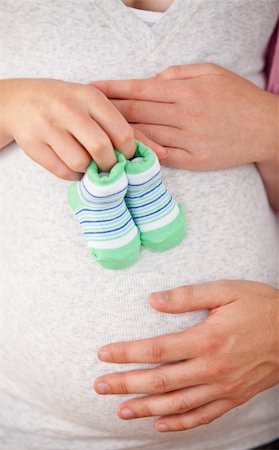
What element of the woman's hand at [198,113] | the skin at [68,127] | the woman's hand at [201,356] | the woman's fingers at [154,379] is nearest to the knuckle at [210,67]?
the woman's hand at [198,113]

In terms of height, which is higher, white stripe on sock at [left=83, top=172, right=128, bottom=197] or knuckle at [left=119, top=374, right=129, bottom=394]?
white stripe on sock at [left=83, top=172, right=128, bottom=197]

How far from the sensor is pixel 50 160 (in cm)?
86

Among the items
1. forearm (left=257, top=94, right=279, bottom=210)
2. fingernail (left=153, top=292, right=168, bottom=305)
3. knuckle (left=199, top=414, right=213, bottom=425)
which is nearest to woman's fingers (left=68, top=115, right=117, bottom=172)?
fingernail (left=153, top=292, right=168, bottom=305)

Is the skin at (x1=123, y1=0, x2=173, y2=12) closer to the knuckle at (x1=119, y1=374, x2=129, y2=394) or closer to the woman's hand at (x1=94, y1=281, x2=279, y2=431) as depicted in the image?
the woman's hand at (x1=94, y1=281, x2=279, y2=431)

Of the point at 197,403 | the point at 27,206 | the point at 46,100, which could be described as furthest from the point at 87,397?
the point at 46,100

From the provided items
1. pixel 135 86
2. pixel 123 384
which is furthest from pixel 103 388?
pixel 135 86

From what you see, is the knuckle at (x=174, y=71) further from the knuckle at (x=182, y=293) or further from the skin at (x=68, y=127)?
the knuckle at (x=182, y=293)

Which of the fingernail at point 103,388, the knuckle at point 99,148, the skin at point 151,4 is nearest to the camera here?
the knuckle at point 99,148

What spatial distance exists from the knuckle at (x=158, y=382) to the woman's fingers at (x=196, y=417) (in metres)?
0.07

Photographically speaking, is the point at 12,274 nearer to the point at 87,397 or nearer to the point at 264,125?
the point at 87,397

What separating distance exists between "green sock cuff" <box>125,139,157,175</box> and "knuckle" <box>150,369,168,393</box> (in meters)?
0.30

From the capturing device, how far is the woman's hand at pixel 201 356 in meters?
0.90

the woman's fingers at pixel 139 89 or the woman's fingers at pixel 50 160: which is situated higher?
the woman's fingers at pixel 139 89

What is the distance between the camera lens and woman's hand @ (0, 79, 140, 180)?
31.9 inches
